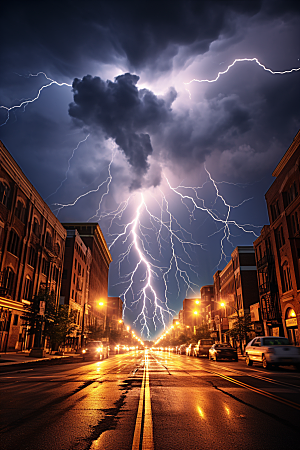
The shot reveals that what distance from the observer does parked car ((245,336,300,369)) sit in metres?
15.1

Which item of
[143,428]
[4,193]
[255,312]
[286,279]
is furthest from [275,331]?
[143,428]

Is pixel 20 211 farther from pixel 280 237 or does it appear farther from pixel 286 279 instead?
pixel 286 279

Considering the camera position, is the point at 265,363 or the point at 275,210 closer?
the point at 265,363

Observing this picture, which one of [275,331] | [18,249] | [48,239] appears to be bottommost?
[275,331]

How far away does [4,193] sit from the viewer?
30.0 m

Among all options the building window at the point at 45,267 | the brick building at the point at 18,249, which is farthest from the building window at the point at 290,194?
the building window at the point at 45,267

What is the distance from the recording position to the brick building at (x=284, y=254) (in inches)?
1250

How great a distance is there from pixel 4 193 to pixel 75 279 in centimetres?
2870

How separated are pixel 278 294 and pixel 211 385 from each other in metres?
31.8

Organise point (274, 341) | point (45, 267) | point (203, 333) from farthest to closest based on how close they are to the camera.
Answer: point (203, 333) < point (45, 267) < point (274, 341)

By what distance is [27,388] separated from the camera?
9.26 m

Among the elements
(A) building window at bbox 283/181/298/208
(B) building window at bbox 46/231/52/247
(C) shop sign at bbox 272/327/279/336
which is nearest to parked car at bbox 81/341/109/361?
(B) building window at bbox 46/231/52/247

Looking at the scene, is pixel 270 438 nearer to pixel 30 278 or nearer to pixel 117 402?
pixel 117 402

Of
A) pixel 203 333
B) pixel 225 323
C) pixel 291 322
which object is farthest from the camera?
pixel 203 333
